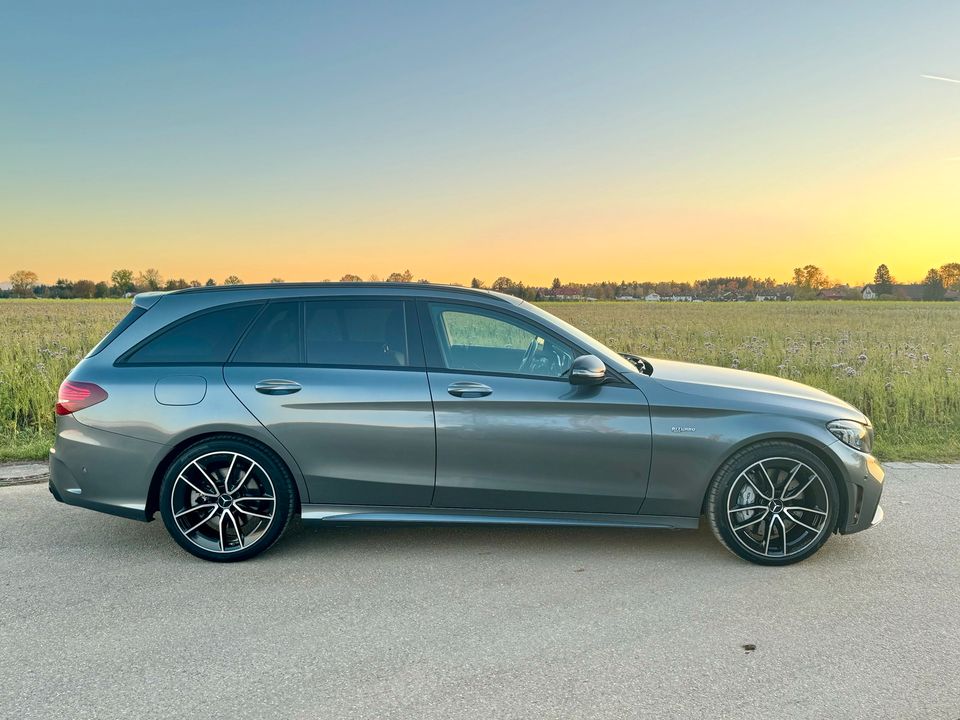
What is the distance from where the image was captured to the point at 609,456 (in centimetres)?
420

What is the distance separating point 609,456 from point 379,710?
200 centimetres

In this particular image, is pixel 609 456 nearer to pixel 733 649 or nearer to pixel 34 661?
pixel 733 649

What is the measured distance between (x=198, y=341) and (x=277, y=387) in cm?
61

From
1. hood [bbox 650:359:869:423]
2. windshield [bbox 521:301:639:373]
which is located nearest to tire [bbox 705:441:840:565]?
hood [bbox 650:359:869:423]

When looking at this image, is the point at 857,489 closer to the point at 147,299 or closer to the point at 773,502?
the point at 773,502

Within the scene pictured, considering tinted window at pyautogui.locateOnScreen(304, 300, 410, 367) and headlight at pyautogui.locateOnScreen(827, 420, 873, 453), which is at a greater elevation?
tinted window at pyautogui.locateOnScreen(304, 300, 410, 367)

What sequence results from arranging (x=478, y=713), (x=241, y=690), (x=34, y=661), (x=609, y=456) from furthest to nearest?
(x=609, y=456) < (x=34, y=661) < (x=241, y=690) < (x=478, y=713)

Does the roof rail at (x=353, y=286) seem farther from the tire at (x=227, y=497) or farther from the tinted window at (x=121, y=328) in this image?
the tire at (x=227, y=497)

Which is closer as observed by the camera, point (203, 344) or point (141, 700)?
point (141, 700)

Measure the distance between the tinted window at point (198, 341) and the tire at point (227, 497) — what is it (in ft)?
1.72

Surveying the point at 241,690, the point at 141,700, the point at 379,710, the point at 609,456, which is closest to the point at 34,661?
the point at 141,700

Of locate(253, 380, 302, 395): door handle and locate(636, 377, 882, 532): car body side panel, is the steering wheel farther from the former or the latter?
locate(253, 380, 302, 395): door handle

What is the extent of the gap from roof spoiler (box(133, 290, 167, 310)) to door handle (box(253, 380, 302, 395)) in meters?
0.93

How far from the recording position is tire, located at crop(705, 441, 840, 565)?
4.20 metres
